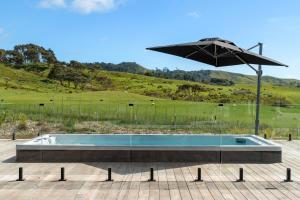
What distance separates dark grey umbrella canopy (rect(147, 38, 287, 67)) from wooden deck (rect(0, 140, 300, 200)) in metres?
3.50

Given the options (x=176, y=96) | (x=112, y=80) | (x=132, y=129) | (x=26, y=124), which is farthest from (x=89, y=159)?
(x=112, y=80)

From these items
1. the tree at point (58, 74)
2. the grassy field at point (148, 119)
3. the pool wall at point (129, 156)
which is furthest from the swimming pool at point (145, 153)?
the tree at point (58, 74)

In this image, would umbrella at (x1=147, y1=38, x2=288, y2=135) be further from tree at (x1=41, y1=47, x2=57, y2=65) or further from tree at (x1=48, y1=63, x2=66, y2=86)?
tree at (x1=41, y1=47, x2=57, y2=65)

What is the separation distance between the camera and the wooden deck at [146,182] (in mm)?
10047

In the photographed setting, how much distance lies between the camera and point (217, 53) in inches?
630

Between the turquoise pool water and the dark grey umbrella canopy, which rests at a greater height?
the dark grey umbrella canopy

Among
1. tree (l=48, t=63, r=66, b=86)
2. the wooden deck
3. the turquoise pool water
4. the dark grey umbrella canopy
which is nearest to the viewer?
the wooden deck

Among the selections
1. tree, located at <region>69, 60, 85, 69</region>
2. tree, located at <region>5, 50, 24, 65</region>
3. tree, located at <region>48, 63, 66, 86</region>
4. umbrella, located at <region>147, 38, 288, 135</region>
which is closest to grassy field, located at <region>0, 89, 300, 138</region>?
umbrella, located at <region>147, 38, 288, 135</region>

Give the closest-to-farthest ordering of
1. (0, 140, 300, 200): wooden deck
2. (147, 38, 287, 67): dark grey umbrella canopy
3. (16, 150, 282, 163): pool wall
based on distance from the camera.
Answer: (0, 140, 300, 200): wooden deck, (16, 150, 282, 163): pool wall, (147, 38, 287, 67): dark grey umbrella canopy

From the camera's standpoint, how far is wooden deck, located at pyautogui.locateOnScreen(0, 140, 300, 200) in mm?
10047

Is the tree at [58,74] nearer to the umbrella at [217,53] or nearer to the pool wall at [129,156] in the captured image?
the umbrella at [217,53]

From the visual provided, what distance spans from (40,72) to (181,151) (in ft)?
220

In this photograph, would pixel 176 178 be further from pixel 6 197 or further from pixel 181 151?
pixel 6 197

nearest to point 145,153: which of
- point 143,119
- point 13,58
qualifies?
point 143,119
